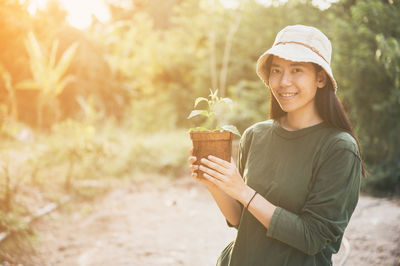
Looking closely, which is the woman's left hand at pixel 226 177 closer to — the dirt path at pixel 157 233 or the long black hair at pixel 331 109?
the long black hair at pixel 331 109

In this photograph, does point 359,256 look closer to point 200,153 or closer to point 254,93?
point 200,153

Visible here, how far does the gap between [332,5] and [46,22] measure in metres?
6.26

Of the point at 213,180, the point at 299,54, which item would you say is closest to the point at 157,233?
the point at 213,180

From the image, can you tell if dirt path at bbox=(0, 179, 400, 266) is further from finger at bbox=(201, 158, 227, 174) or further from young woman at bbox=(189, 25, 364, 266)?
finger at bbox=(201, 158, 227, 174)

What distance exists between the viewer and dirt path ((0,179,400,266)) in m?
4.01

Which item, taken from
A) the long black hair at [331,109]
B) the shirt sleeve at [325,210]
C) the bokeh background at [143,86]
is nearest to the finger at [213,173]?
the shirt sleeve at [325,210]

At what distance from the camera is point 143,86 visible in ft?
50.8

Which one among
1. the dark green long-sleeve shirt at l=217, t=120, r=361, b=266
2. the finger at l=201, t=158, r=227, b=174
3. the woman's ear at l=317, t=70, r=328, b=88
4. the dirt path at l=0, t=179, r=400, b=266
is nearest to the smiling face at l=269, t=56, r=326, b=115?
the woman's ear at l=317, t=70, r=328, b=88

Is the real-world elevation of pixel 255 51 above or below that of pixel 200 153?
above

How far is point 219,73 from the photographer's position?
12859mm

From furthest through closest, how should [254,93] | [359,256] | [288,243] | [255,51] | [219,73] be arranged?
1. [219,73]
2. [255,51]
3. [254,93]
4. [359,256]
5. [288,243]

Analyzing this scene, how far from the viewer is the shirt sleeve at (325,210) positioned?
4.61 ft

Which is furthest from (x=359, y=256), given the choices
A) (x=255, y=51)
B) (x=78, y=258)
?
(x=255, y=51)

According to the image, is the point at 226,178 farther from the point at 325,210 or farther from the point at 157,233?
the point at 157,233
